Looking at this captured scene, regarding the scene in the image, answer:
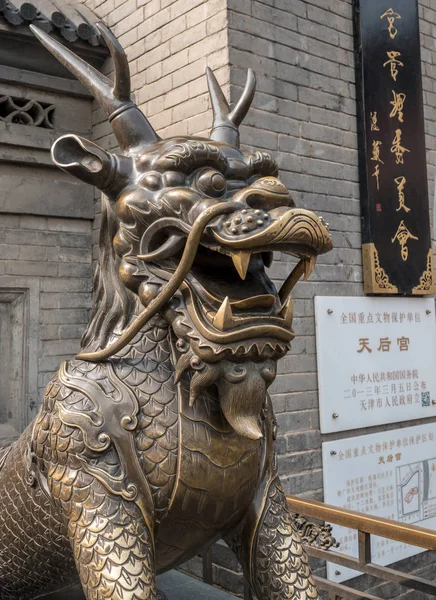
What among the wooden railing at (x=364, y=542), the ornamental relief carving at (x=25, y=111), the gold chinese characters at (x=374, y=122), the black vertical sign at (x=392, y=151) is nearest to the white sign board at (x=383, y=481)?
the black vertical sign at (x=392, y=151)

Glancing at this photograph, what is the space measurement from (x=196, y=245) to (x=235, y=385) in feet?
0.89

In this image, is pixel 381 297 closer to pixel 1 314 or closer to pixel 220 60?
pixel 220 60

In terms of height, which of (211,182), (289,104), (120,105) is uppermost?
(289,104)

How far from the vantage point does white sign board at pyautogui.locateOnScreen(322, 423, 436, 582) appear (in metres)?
3.18

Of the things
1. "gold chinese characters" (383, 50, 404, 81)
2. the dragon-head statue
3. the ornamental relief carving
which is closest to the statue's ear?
the dragon-head statue

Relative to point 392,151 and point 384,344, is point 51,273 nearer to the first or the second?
point 384,344

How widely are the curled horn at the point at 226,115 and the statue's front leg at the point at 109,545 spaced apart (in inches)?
31.3

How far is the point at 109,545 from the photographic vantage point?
107cm

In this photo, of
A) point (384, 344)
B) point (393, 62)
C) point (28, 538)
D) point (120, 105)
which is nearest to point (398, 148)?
point (393, 62)

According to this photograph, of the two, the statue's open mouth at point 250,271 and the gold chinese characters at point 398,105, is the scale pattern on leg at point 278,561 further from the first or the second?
the gold chinese characters at point 398,105

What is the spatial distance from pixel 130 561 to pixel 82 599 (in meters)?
0.67

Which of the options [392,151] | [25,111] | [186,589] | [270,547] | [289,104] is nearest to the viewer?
[270,547]

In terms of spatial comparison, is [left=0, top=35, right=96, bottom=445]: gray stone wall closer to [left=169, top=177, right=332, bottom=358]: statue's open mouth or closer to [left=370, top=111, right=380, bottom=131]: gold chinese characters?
[left=370, top=111, right=380, bottom=131]: gold chinese characters

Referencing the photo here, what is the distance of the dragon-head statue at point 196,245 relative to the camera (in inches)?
41.3
